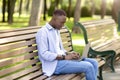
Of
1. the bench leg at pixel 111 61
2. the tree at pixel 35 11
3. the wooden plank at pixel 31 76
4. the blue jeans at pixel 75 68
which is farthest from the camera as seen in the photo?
the tree at pixel 35 11

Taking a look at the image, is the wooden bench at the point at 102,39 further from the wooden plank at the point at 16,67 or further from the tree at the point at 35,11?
the tree at the point at 35,11

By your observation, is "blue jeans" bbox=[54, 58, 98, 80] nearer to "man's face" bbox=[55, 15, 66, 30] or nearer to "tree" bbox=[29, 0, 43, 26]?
"man's face" bbox=[55, 15, 66, 30]

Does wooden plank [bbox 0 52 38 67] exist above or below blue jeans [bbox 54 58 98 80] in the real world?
above

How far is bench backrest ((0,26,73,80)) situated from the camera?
4625mm

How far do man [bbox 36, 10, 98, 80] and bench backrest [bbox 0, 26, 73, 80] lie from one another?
13 centimetres

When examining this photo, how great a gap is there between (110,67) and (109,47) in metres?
0.81

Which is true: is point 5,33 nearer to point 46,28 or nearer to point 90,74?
point 46,28

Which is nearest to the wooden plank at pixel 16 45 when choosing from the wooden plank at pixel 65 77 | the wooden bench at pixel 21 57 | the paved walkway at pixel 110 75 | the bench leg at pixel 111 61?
the wooden bench at pixel 21 57

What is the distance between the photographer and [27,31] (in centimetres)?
538

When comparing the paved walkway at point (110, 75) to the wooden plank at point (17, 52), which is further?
the paved walkway at point (110, 75)

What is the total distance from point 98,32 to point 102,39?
434mm

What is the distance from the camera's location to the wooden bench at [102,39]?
7717mm

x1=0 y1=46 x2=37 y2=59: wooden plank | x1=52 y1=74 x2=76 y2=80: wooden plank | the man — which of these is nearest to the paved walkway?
the man

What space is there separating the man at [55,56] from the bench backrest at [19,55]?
13 centimetres
